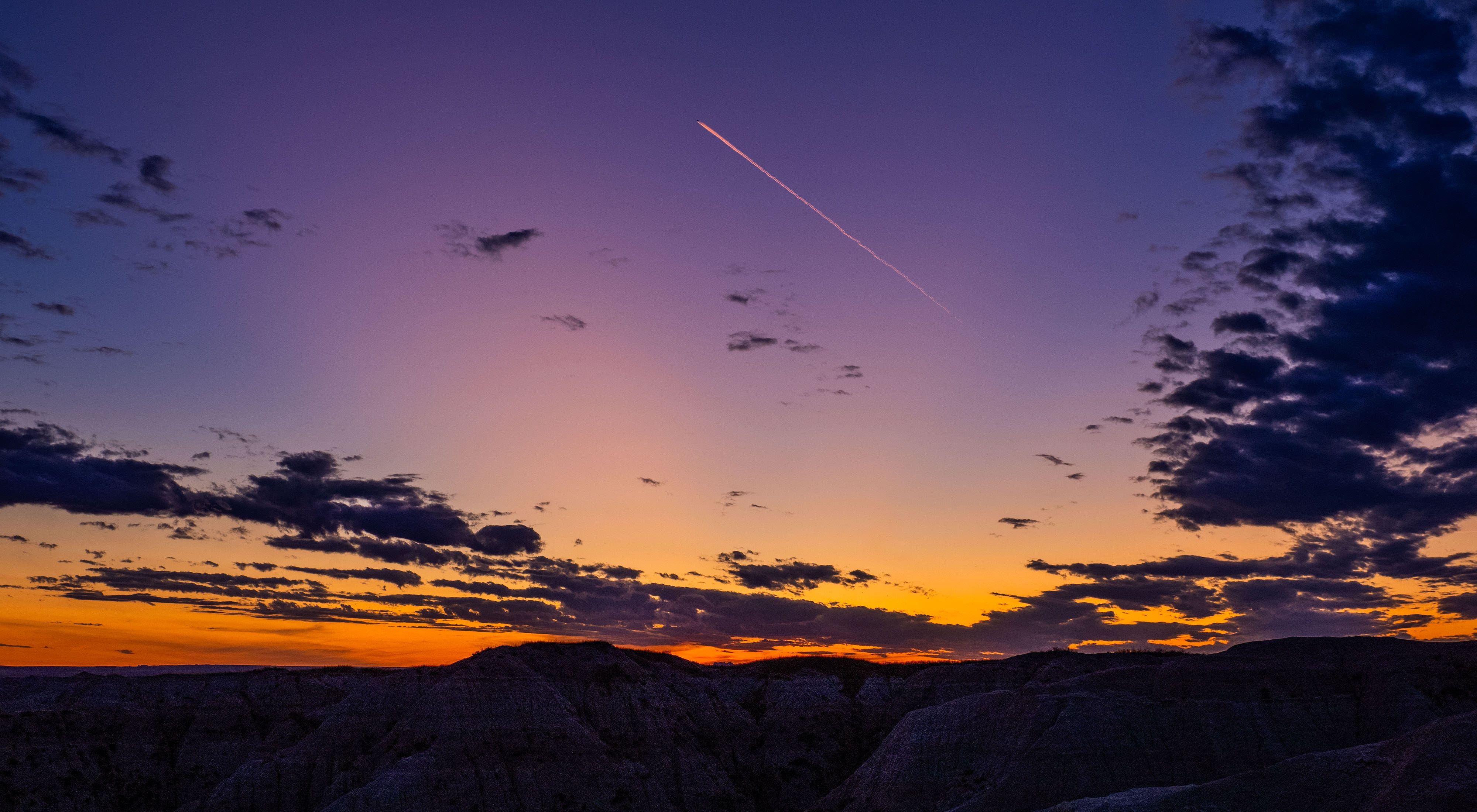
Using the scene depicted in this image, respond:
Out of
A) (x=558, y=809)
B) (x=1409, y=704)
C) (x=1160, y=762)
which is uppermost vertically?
(x=1409, y=704)

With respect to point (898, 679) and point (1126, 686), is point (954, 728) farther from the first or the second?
point (898, 679)

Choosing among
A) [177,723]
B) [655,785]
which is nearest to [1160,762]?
[655,785]

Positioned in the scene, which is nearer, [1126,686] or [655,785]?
[1126,686]

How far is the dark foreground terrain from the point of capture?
94.8m

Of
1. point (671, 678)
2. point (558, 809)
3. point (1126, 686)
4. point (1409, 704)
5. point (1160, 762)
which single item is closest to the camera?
point (1160, 762)

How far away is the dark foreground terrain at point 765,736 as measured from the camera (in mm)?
94812

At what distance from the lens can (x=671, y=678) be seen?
167875 millimetres

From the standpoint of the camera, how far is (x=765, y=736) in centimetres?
15800

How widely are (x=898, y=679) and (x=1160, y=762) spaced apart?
74369mm

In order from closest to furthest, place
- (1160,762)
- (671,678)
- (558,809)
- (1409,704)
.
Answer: (1160,762)
(1409,704)
(558,809)
(671,678)

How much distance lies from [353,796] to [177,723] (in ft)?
169

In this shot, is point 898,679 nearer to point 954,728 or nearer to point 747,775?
point 747,775

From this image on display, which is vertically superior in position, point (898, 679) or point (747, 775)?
point (898, 679)

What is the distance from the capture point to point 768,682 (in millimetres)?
177000
